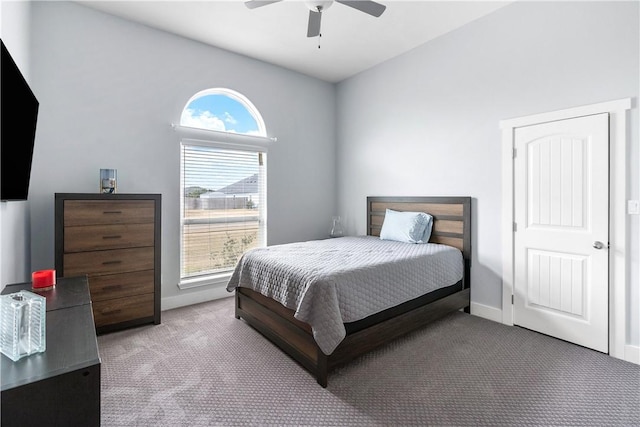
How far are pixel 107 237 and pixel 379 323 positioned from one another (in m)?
2.43

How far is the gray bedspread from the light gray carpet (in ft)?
1.24

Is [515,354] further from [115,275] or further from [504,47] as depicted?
[115,275]

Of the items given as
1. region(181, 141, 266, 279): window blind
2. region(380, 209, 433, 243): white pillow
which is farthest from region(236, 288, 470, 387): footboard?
region(181, 141, 266, 279): window blind

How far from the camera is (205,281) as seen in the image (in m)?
3.71

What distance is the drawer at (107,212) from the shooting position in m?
2.54

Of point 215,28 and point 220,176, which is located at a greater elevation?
point 215,28

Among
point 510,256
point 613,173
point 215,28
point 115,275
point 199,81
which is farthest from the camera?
point 199,81

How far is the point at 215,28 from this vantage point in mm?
3293

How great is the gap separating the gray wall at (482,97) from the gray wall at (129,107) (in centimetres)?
122

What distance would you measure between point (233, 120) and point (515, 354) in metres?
3.83

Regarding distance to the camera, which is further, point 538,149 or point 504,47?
point 504,47

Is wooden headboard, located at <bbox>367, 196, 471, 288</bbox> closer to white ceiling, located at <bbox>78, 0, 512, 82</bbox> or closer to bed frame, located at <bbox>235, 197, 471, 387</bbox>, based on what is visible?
bed frame, located at <bbox>235, 197, 471, 387</bbox>

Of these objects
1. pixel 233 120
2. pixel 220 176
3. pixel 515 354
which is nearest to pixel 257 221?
pixel 220 176

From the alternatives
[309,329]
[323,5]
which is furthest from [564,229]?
[323,5]
